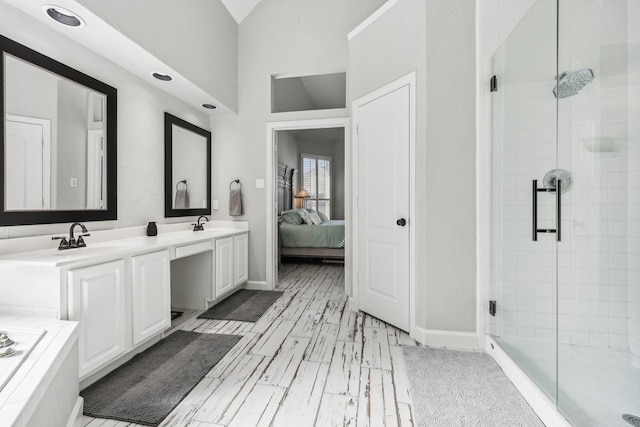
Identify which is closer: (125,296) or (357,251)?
(125,296)

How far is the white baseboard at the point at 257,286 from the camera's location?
3754mm

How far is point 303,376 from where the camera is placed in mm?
1849

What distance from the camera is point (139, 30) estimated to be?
86.6 inches

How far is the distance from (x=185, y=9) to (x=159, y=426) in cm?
319

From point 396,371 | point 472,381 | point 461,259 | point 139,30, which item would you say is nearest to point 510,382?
point 472,381

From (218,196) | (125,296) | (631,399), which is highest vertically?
(218,196)

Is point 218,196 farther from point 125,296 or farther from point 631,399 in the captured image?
point 631,399

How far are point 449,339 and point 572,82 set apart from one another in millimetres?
1821

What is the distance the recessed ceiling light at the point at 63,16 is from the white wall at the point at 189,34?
141mm

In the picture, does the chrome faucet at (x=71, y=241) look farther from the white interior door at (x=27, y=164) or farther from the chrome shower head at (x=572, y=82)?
the chrome shower head at (x=572, y=82)

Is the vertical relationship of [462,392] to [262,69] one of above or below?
below

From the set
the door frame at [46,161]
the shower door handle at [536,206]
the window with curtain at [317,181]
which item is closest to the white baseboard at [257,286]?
the door frame at [46,161]

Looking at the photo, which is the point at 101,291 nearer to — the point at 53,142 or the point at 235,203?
the point at 53,142

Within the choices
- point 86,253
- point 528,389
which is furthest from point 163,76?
point 528,389
